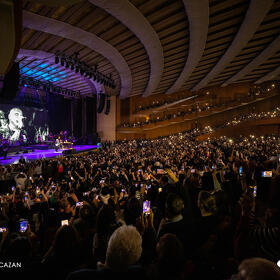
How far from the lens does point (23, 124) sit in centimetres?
1680

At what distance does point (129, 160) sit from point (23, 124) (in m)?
12.9

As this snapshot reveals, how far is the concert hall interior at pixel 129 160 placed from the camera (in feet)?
4.73

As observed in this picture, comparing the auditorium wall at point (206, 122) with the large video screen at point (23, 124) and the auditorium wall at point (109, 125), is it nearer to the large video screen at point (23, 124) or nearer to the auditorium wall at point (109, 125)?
the auditorium wall at point (109, 125)

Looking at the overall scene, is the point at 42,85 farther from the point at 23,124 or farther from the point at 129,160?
the point at 129,160

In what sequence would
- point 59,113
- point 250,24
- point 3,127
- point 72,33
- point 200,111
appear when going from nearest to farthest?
point 72,33, point 250,24, point 3,127, point 59,113, point 200,111

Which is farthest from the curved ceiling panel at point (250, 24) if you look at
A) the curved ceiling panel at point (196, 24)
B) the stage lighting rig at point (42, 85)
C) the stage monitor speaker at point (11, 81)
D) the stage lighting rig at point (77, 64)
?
the stage lighting rig at point (42, 85)

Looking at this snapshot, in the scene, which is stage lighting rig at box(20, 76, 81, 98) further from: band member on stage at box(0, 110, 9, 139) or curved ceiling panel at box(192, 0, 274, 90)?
curved ceiling panel at box(192, 0, 274, 90)

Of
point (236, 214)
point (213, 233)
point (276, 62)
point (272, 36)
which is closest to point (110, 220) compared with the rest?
point (213, 233)

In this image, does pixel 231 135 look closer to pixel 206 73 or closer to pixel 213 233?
pixel 206 73

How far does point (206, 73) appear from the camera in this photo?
1556 cm

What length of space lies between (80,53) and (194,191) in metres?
8.88

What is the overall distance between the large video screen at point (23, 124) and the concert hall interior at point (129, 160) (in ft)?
0.33

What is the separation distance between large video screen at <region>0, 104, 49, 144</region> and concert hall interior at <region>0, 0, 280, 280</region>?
0.33 feet

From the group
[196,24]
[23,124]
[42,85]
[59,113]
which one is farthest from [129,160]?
[59,113]
